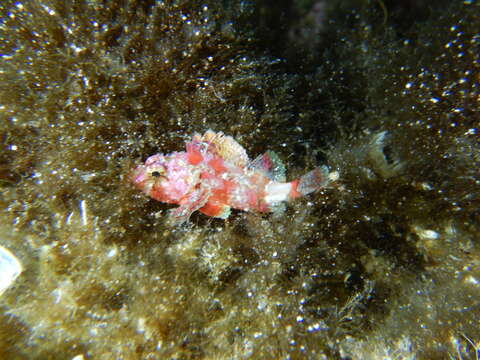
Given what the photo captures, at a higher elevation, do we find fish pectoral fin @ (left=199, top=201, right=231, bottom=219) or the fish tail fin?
fish pectoral fin @ (left=199, top=201, right=231, bottom=219)

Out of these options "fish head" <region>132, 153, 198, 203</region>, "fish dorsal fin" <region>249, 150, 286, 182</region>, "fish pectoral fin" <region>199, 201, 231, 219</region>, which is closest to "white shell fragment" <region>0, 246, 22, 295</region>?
"fish head" <region>132, 153, 198, 203</region>

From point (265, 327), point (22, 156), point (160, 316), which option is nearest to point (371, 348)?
point (265, 327)

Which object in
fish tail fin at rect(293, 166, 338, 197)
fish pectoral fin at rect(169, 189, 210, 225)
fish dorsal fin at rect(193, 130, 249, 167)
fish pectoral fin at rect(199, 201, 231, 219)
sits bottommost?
fish tail fin at rect(293, 166, 338, 197)

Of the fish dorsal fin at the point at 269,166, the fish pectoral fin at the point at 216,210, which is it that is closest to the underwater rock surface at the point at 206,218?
the fish pectoral fin at the point at 216,210

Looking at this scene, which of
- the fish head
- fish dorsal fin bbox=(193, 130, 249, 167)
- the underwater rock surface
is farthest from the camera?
fish dorsal fin bbox=(193, 130, 249, 167)

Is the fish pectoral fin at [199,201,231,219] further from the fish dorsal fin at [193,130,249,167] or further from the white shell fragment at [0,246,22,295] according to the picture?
the white shell fragment at [0,246,22,295]

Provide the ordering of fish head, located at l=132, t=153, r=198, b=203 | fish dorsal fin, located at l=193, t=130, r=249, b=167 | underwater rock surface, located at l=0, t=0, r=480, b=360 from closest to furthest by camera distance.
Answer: underwater rock surface, located at l=0, t=0, r=480, b=360 < fish head, located at l=132, t=153, r=198, b=203 < fish dorsal fin, located at l=193, t=130, r=249, b=167

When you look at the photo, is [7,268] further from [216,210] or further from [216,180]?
[216,180]
